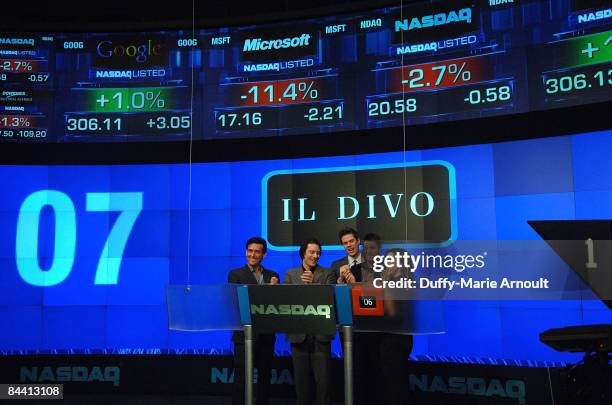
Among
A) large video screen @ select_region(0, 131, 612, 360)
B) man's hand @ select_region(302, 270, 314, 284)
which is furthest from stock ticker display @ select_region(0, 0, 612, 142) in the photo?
man's hand @ select_region(302, 270, 314, 284)

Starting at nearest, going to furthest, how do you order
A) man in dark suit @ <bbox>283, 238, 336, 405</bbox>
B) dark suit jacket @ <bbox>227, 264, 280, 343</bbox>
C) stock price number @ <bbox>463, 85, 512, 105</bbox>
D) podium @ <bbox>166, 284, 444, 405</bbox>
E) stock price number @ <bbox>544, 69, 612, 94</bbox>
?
podium @ <bbox>166, 284, 444, 405</bbox> → man in dark suit @ <bbox>283, 238, 336, 405</bbox> → stock price number @ <bbox>544, 69, 612, 94</bbox> → dark suit jacket @ <bbox>227, 264, 280, 343</bbox> → stock price number @ <bbox>463, 85, 512, 105</bbox>

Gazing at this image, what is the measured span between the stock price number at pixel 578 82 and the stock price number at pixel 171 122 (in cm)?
280

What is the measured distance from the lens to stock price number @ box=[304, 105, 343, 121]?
18.1 ft

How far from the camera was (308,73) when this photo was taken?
5.62 metres

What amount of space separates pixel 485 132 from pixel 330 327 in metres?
2.21

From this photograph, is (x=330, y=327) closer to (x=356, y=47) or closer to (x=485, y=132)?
(x=485, y=132)

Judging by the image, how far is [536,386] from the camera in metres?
4.42

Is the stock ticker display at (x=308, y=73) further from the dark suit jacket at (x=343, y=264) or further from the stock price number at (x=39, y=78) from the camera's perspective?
the dark suit jacket at (x=343, y=264)

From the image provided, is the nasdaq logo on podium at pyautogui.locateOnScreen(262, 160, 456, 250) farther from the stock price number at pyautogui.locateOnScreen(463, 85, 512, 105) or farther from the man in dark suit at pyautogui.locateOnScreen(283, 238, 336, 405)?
the man in dark suit at pyautogui.locateOnScreen(283, 238, 336, 405)

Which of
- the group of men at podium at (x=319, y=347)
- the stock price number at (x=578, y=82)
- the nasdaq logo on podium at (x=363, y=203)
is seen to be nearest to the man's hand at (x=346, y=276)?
the group of men at podium at (x=319, y=347)

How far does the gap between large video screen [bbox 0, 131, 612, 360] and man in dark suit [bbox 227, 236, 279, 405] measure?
0.72 m

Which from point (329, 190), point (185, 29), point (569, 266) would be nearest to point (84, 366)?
point (329, 190)

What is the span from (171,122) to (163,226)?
0.86 meters

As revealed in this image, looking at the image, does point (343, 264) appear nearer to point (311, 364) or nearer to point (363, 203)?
point (363, 203)
